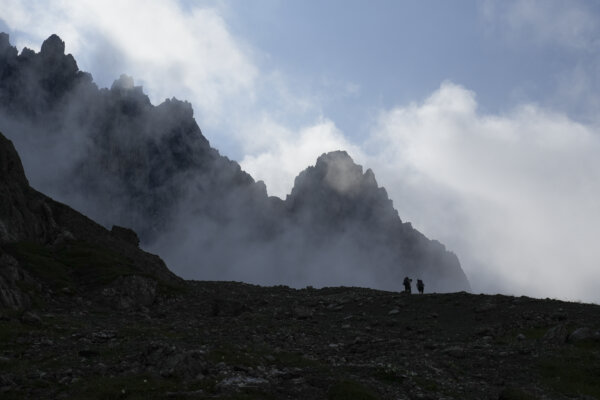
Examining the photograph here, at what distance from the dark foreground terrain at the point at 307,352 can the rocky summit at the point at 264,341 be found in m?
0.10

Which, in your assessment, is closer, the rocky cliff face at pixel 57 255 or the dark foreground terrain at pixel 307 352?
the dark foreground terrain at pixel 307 352

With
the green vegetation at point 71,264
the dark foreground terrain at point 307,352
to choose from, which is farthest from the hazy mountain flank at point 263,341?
the green vegetation at point 71,264

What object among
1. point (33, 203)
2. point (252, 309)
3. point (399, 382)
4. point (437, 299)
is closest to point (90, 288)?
point (252, 309)

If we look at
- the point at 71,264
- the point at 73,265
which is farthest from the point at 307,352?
the point at 71,264

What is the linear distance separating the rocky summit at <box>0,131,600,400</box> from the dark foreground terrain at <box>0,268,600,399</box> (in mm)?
98

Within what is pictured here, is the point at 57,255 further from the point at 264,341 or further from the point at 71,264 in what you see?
the point at 264,341

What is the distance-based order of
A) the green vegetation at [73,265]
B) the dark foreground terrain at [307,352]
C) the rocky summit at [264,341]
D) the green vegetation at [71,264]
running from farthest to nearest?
the green vegetation at [71,264], the green vegetation at [73,265], the rocky summit at [264,341], the dark foreground terrain at [307,352]

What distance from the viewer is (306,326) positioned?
Answer: 44375mm

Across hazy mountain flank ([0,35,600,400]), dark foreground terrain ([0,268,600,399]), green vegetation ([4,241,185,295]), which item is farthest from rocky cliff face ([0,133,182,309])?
dark foreground terrain ([0,268,600,399])

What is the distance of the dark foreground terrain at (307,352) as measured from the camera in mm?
21172

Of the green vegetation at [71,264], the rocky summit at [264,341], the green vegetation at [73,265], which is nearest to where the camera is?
the rocky summit at [264,341]

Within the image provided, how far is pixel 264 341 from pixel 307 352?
4.64 metres

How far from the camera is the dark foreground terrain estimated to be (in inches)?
834

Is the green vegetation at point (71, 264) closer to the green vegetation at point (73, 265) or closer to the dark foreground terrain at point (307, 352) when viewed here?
the green vegetation at point (73, 265)
